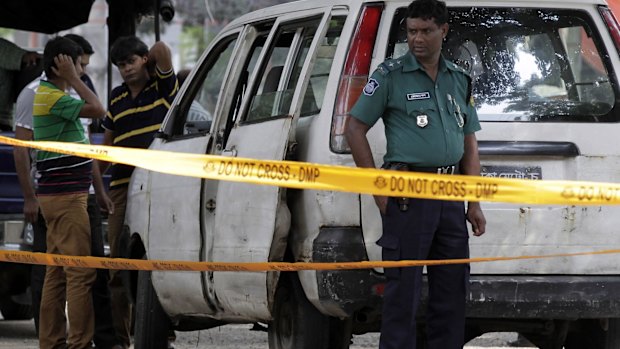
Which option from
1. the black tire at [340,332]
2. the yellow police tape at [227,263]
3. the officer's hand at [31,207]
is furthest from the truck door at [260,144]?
the officer's hand at [31,207]

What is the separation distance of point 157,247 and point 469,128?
2.36 m

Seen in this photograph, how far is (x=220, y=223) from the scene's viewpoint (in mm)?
7508

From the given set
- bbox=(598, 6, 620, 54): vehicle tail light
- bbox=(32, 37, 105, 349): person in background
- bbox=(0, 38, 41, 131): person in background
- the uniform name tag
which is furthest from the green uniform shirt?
bbox=(0, 38, 41, 131): person in background

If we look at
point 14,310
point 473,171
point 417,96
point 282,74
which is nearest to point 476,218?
point 473,171

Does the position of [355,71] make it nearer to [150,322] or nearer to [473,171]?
[473,171]

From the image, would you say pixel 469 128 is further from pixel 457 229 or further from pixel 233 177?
pixel 233 177

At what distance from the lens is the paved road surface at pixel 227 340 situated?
34.3 ft

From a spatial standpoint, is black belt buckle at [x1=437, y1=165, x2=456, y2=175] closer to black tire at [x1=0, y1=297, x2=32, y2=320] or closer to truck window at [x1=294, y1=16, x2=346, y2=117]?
truck window at [x1=294, y1=16, x2=346, y2=117]

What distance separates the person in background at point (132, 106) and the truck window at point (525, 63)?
2838 millimetres

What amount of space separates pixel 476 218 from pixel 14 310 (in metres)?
6.41

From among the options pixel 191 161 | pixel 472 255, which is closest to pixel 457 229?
pixel 472 255

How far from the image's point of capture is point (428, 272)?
671 cm

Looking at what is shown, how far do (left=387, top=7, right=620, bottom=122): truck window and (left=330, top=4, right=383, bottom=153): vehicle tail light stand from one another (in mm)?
100

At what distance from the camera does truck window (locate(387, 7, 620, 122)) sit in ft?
22.8
